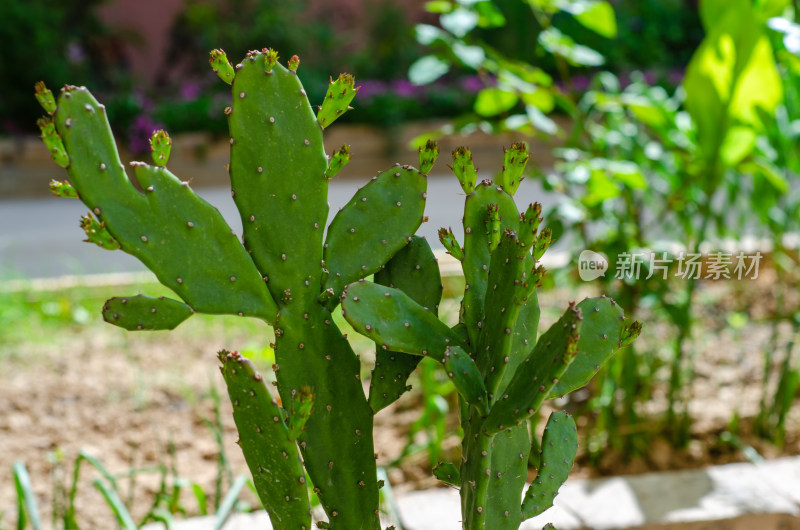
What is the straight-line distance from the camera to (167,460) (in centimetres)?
170

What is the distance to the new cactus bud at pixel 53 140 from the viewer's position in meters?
0.64

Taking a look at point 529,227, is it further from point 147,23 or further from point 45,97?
point 147,23

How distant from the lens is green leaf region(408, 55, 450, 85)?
4.98 feet

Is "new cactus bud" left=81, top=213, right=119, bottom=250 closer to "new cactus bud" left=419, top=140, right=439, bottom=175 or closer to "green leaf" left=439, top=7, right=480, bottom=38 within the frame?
"new cactus bud" left=419, top=140, right=439, bottom=175

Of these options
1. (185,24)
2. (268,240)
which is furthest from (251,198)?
(185,24)

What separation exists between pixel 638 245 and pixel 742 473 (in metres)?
0.44

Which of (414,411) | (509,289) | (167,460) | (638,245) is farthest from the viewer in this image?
(414,411)

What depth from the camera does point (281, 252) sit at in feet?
2.44

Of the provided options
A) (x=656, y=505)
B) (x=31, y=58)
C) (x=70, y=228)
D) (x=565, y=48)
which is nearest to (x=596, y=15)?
(x=565, y=48)

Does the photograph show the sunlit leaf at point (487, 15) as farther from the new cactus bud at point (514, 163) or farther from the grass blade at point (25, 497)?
the grass blade at point (25, 497)

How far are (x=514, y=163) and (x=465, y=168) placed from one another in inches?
1.7

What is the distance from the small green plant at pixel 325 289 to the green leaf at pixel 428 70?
80cm

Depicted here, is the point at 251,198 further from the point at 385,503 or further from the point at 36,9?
the point at 36,9

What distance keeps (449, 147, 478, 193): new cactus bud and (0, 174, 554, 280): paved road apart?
227 cm
